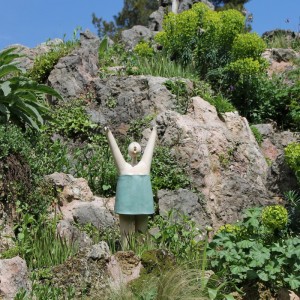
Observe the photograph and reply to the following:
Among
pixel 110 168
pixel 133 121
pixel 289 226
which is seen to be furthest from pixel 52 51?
pixel 289 226

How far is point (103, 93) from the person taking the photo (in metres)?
10.9

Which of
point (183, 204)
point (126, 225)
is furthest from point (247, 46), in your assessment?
point (126, 225)

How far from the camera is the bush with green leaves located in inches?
246

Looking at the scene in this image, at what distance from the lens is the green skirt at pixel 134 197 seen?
743cm

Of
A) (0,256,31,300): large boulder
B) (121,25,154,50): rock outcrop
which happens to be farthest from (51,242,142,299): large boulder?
(121,25,154,50): rock outcrop

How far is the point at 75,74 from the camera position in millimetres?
11438

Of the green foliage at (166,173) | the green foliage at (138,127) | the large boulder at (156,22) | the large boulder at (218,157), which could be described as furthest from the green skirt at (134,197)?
the large boulder at (156,22)

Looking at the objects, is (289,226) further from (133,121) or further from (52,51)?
(52,51)

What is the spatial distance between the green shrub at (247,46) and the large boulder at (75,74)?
270 centimetres

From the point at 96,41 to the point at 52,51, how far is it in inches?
46.3

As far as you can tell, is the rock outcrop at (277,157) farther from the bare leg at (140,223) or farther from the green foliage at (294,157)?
the bare leg at (140,223)

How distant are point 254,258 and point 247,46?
6888 mm

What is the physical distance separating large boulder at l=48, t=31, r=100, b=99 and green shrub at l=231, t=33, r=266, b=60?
2.70 m

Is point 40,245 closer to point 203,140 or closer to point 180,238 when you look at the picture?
point 180,238
